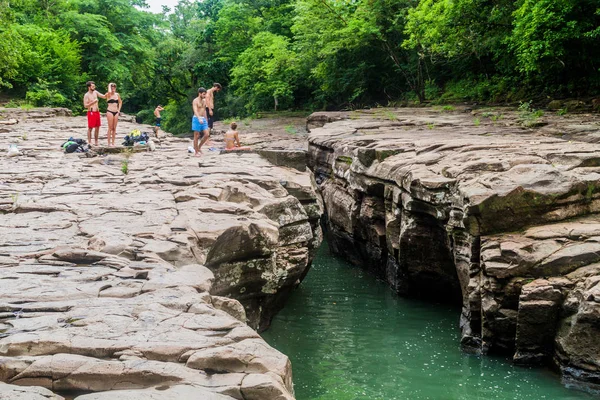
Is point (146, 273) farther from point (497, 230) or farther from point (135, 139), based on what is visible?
point (135, 139)

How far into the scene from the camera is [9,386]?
4.24m

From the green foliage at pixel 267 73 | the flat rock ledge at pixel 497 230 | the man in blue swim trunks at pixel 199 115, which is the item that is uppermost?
the green foliage at pixel 267 73

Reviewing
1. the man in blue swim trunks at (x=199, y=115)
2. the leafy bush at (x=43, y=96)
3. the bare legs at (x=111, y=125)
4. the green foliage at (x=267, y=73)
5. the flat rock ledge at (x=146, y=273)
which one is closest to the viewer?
the flat rock ledge at (x=146, y=273)

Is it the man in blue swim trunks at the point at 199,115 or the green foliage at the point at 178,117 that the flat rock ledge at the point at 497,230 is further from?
the green foliage at the point at 178,117

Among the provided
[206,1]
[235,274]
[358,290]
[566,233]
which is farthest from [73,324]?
[206,1]

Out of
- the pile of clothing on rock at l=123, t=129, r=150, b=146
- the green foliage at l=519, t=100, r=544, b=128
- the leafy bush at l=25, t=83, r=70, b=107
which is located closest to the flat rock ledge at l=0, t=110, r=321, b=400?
the pile of clothing on rock at l=123, t=129, r=150, b=146

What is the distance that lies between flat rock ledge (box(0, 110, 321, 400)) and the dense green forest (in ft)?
32.4

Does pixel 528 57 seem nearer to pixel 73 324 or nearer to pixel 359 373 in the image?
pixel 359 373

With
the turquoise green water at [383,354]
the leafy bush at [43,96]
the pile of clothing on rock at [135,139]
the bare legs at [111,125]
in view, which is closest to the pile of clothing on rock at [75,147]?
the bare legs at [111,125]

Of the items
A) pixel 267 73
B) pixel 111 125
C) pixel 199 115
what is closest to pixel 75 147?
pixel 111 125

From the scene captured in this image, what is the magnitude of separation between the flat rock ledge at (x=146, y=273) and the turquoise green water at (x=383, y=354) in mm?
953

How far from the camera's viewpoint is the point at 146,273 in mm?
6629

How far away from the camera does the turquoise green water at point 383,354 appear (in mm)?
8961

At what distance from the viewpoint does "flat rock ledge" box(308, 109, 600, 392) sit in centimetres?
901
